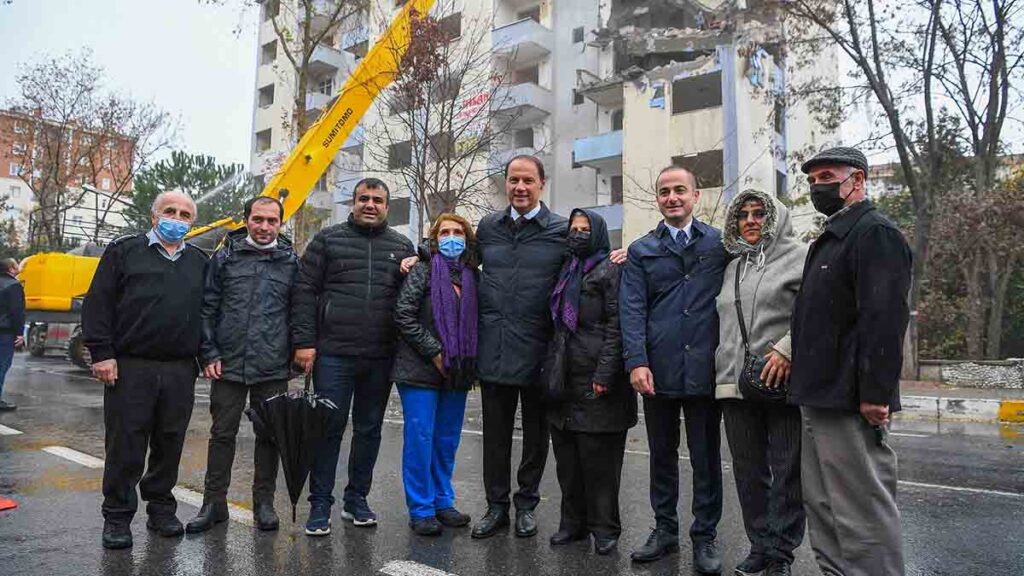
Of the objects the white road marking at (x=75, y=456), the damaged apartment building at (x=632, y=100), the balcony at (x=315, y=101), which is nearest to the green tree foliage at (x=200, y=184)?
the damaged apartment building at (x=632, y=100)

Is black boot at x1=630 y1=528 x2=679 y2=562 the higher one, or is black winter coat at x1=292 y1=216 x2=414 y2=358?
black winter coat at x1=292 y1=216 x2=414 y2=358

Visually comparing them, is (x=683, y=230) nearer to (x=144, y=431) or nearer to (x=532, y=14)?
(x=144, y=431)

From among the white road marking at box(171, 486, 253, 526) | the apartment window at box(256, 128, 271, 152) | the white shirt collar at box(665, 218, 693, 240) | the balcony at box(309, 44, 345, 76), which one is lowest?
the white road marking at box(171, 486, 253, 526)

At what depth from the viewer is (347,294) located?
4637 mm

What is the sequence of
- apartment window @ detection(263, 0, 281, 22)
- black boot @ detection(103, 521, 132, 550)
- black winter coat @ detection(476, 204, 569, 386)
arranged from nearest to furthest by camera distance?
black boot @ detection(103, 521, 132, 550) < black winter coat @ detection(476, 204, 569, 386) < apartment window @ detection(263, 0, 281, 22)

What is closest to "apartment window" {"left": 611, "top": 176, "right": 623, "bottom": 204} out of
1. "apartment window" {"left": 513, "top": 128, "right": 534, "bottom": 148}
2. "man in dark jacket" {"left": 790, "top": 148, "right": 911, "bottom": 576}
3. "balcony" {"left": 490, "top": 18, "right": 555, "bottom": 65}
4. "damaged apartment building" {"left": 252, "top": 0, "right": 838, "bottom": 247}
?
"damaged apartment building" {"left": 252, "top": 0, "right": 838, "bottom": 247}

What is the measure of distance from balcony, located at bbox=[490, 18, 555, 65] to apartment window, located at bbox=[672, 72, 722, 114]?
6.50 metres

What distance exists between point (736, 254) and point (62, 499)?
4763 millimetres

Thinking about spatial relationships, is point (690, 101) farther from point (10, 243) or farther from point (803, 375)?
point (10, 243)

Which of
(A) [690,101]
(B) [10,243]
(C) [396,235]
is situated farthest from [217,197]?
(C) [396,235]

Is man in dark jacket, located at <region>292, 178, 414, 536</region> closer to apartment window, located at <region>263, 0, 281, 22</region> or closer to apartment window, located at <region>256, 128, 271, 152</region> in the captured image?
apartment window, located at <region>263, 0, 281, 22</region>

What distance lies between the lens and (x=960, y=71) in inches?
631

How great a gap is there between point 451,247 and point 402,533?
173 cm

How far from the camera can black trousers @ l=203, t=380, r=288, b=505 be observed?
182 inches
